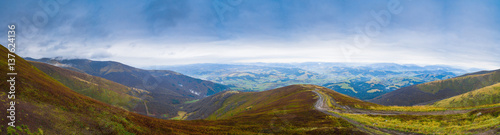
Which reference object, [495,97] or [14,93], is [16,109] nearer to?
[14,93]

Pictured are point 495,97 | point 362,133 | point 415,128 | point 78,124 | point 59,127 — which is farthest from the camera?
point 495,97

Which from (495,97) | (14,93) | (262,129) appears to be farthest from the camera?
(495,97)

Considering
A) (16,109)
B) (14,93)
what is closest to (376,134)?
(16,109)

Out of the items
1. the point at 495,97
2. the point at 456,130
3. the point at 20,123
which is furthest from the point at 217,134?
the point at 495,97

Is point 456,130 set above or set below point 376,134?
above

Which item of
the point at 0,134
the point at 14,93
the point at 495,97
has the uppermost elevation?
the point at 14,93

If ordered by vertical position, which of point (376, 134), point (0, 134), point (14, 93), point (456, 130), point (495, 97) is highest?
point (14, 93)

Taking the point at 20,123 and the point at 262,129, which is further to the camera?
the point at 262,129

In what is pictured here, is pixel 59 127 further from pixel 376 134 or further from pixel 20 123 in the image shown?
pixel 376 134

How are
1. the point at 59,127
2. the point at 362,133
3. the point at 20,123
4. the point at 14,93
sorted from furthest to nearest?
the point at 362,133, the point at 14,93, the point at 59,127, the point at 20,123
